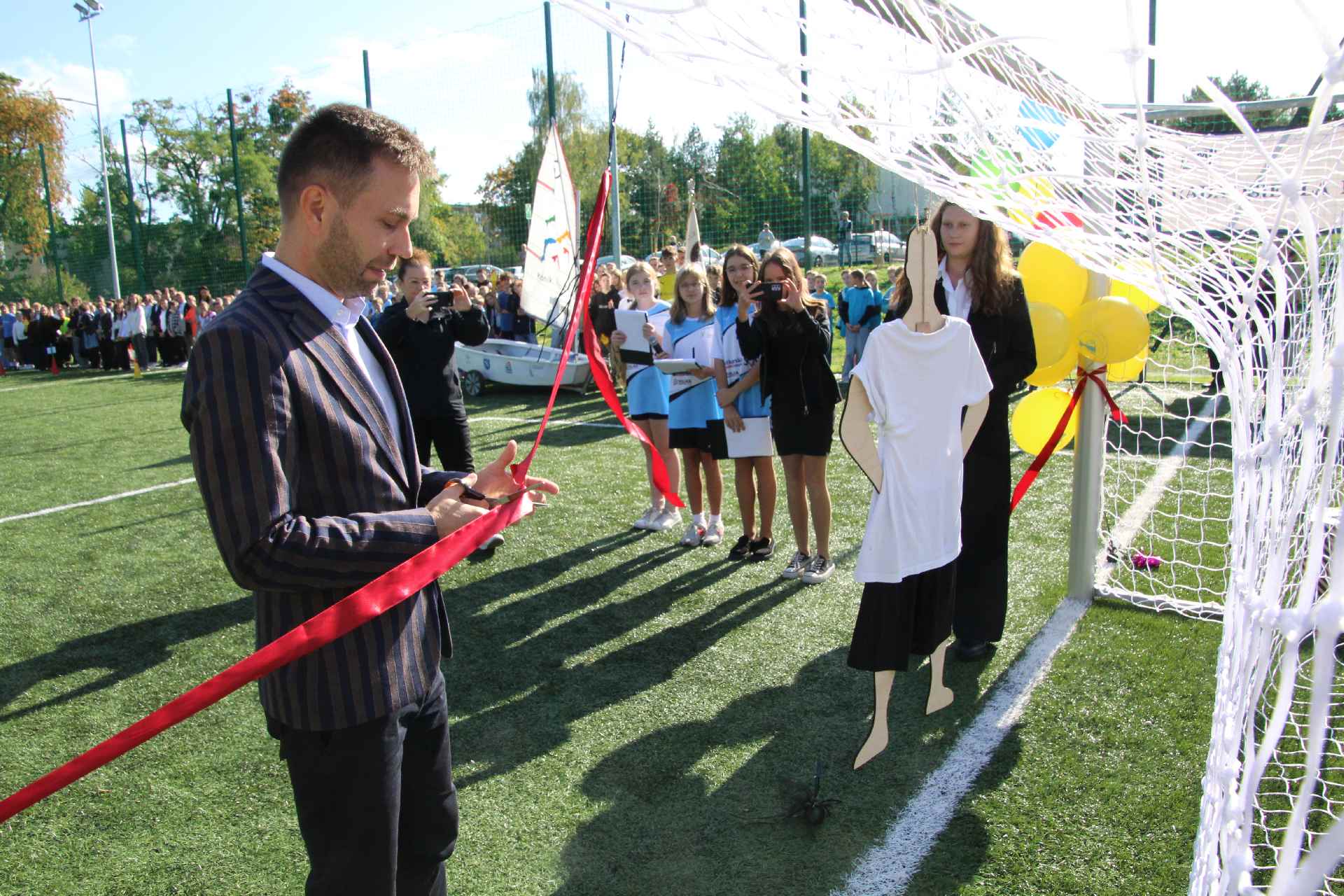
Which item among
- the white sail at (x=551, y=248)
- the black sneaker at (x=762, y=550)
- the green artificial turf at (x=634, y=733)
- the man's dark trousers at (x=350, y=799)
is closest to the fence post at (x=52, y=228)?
the white sail at (x=551, y=248)

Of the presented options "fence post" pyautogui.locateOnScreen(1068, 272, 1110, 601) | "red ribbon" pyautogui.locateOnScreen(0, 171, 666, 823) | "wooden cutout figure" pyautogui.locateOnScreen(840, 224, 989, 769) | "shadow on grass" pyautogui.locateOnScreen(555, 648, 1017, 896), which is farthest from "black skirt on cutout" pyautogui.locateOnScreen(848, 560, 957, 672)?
"red ribbon" pyautogui.locateOnScreen(0, 171, 666, 823)

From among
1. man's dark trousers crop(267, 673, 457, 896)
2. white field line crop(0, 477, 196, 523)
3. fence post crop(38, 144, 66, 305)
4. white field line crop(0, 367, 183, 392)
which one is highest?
fence post crop(38, 144, 66, 305)

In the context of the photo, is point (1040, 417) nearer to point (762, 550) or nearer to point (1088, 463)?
point (1088, 463)

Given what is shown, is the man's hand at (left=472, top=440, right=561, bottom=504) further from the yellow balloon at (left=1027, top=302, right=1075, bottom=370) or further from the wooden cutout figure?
the yellow balloon at (left=1027, top=302, right=1075, bottom=370)

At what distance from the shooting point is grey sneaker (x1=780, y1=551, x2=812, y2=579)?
5.18 m

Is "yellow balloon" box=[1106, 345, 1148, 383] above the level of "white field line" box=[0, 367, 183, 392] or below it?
above

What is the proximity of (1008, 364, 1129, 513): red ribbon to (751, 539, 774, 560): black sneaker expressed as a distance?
1574 millimetres

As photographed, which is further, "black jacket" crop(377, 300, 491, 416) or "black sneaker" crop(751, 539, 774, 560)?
"black sneaker" crop(751, 539, 774, 560)

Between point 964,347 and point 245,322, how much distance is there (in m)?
2.53

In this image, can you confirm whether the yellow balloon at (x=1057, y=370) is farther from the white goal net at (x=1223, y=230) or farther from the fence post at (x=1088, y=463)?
the white goal net at (x=1223, y=230)

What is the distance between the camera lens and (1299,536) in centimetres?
225

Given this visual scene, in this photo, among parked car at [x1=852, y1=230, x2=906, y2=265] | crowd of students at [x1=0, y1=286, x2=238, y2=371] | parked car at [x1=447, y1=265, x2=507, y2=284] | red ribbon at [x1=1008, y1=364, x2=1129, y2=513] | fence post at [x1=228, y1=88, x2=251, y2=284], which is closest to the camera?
red ribbon at [x1=1008, y1=364, x2=1129, y2=513]

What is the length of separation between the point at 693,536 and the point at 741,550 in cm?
42

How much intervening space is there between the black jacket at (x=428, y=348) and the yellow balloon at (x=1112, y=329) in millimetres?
3372
